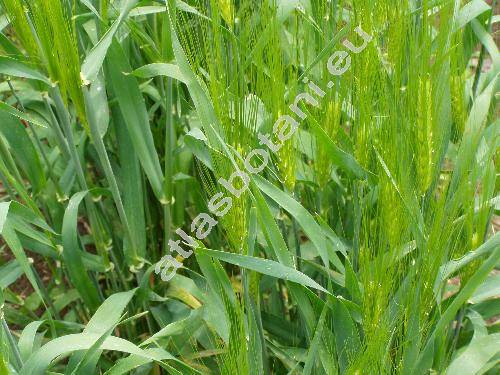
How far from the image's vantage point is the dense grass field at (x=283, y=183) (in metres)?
0.73

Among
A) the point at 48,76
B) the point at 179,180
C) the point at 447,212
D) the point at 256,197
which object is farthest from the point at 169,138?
the point at 447,212

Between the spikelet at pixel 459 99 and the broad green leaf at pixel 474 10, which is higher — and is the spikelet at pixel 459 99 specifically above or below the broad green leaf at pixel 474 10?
below

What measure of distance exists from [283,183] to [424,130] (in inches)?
6.4

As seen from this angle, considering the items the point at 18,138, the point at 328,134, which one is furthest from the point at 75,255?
the point at 328,134

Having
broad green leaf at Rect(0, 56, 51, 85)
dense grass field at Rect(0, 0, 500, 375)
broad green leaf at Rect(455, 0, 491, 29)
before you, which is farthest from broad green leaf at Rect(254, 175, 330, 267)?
broad green leaf at Rect(455, 0, 491, 29)

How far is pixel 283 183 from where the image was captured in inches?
31.7

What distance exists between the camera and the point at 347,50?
81cm

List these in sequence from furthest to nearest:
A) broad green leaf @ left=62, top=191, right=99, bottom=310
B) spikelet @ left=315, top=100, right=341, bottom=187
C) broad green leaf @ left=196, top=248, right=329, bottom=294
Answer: broad green leaf @ left=62, top=191, right=99, bottom=310 < spikelet @ left=315, top=100, right=341, bottom=187 < broad green leaf @ left=196, top=248, right=329, bottom=294

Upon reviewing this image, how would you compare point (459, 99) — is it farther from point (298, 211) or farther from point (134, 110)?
point (134, 110)

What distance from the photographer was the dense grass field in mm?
725

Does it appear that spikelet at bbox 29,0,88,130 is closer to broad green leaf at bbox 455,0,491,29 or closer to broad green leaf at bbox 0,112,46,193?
broad green leaf at bbox 0,112,46,193

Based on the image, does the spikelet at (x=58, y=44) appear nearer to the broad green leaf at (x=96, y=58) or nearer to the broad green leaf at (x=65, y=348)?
the broad green leaf at (x=96, y=58)

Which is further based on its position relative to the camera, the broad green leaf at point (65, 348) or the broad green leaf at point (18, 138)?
the broad green leaf at point (18, 138)

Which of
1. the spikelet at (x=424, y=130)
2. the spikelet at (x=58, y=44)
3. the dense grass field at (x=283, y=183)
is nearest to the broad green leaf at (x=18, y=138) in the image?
the dense grass field at (x=283, y=183)
